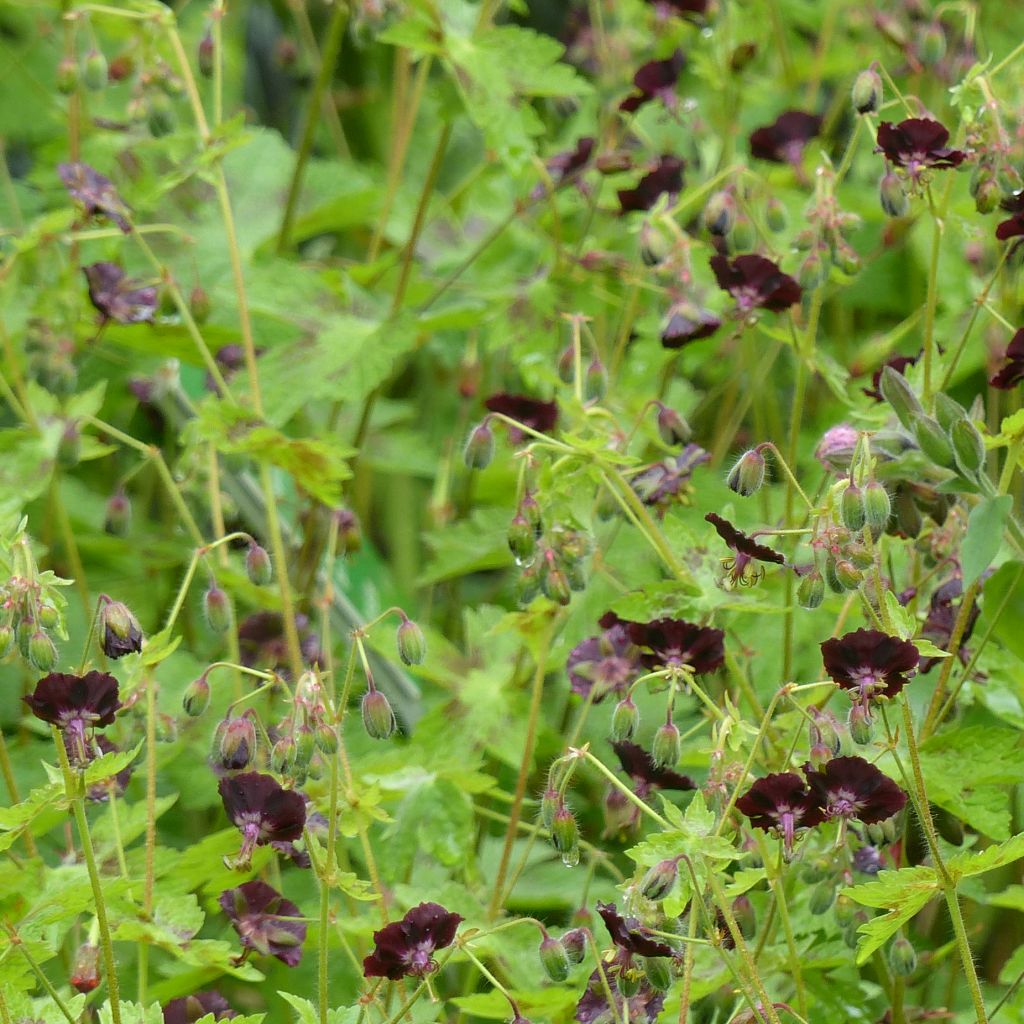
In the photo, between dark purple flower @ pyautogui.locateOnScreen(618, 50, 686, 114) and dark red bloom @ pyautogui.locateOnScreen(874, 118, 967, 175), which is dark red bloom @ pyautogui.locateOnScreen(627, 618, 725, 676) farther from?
dark purple flower @ pyautogui.locateOnScreen(618, 50, 686, 114)

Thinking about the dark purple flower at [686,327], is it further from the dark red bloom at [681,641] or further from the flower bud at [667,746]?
the flower bud at [667,746]

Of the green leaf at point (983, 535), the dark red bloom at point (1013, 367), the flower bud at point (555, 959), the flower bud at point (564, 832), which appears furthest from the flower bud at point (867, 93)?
the flower bud at point (555, 959)

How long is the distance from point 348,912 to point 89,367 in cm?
128

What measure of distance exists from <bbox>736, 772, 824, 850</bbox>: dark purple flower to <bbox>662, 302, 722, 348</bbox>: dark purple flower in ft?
2.05

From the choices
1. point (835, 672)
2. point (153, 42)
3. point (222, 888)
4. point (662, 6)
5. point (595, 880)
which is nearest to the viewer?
point (835, 672)

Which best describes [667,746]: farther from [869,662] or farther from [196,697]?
[196,697]

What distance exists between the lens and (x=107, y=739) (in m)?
1.58

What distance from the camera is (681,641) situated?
142 centimetres

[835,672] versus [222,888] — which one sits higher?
[835,672]

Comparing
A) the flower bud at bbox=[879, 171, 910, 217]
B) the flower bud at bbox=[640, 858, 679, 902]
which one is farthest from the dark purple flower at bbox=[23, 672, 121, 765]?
the flower bud at bbox=[879, 171, 910, 217]

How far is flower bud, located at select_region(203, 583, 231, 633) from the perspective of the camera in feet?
5.24

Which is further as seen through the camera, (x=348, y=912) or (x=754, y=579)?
(x=348, y=912)

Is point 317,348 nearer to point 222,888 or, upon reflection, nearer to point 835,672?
point 222,888

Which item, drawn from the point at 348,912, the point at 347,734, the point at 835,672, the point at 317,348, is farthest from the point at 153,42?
the point at 835,672
